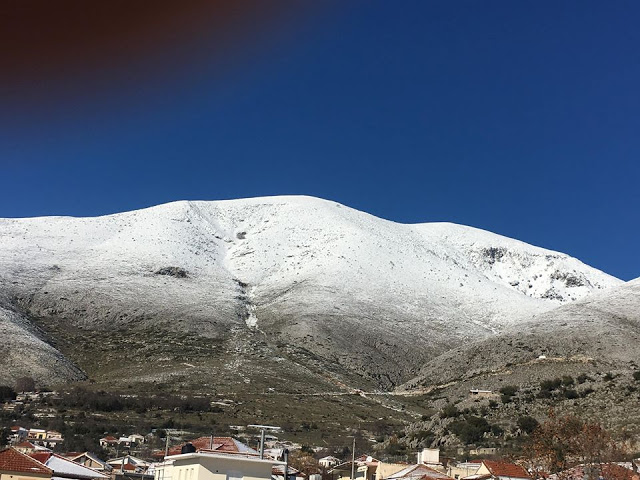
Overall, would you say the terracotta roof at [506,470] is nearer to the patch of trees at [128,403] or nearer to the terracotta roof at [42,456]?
the terracotta roof at [42,456]

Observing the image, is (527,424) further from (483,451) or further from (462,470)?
(462,470)

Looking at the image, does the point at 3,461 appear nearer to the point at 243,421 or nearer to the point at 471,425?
the point at 471,425

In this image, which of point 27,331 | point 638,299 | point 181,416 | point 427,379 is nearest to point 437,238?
point 638,299

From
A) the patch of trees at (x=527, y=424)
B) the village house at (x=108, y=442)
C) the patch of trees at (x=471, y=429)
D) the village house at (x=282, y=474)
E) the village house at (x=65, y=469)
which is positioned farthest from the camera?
the village house at (x=108, y=442)

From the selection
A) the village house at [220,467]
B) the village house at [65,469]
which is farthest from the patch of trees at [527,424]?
the village house at [220,467]

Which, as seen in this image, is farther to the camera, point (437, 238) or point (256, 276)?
point (437, 238)

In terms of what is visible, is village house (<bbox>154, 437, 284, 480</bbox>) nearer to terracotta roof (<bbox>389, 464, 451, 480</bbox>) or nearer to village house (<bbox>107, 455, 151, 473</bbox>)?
terracotta roof (<bbox>389, 464, 451, 480</bbox>)

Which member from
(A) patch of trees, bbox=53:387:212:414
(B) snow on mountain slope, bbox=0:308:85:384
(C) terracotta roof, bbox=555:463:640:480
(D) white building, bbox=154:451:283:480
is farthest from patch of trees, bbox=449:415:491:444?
(B) snow on mountain slope, bbox=0:308:85:384
